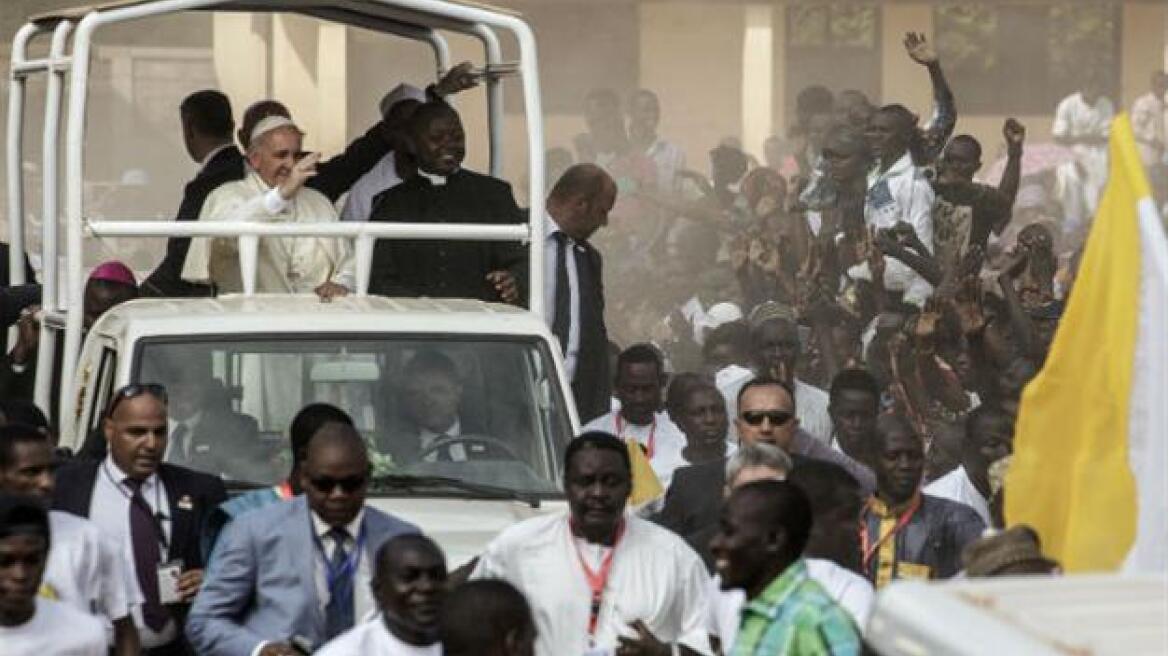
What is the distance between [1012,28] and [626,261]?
538 cm

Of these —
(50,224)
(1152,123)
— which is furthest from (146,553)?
(1152,123)

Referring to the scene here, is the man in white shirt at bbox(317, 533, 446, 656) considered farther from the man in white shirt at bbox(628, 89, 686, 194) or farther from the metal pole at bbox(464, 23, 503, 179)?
the man in white shirt at bbox(628, 89, 686, 194)

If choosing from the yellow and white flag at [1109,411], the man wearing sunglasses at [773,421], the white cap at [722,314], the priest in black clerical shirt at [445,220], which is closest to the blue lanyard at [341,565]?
the yellow and white flag at [1109,411]

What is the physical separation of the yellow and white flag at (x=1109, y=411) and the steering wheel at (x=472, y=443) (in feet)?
8.19

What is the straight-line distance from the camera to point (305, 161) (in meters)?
11.9

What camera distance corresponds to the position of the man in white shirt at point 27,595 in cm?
823

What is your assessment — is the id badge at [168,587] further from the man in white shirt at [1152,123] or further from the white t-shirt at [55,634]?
the man in white shirt at [1152,123]

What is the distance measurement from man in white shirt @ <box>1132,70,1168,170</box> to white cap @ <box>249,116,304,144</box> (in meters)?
10.4

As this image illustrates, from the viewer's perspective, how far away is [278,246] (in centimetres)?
1213

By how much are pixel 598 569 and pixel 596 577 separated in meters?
0.03

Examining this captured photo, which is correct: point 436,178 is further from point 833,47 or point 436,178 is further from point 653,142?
point 833,47

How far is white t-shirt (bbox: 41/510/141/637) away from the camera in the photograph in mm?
8922

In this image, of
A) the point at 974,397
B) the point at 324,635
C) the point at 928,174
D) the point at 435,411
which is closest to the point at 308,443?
the point at 324,635

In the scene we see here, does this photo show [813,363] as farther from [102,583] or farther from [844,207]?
[102,583]
